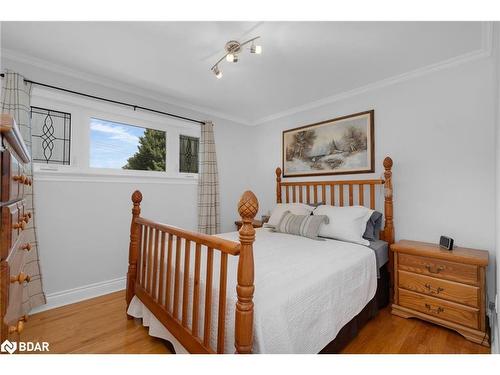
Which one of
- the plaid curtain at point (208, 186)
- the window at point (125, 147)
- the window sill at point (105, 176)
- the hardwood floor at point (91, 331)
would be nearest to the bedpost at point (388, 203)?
the plaid curtain at point (208, 186)

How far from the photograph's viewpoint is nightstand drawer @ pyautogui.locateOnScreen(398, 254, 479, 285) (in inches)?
70.1

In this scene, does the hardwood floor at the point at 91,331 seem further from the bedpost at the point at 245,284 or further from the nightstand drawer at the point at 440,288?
the nightstand drawer at the point at 440,288

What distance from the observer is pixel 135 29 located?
178 cm

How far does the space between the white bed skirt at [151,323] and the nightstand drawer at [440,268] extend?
1.89 meters

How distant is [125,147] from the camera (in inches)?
113

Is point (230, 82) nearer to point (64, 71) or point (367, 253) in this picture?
point (64, 71)

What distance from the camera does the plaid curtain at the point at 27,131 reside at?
2.03 metres

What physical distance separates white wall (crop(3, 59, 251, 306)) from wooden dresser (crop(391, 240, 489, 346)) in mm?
2481

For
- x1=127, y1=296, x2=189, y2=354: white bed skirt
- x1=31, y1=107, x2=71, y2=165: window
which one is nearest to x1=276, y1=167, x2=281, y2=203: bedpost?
x1=127, y1=296, x2=189, y2=354: white bed skirt

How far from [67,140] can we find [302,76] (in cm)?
251

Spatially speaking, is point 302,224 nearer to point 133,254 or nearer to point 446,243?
point 446,243

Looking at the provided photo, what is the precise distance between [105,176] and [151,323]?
65.2 inches

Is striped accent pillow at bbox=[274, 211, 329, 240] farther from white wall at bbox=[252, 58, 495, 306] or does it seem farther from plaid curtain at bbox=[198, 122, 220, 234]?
plaid curtain at bbox=[198, 122, 220, 234]
